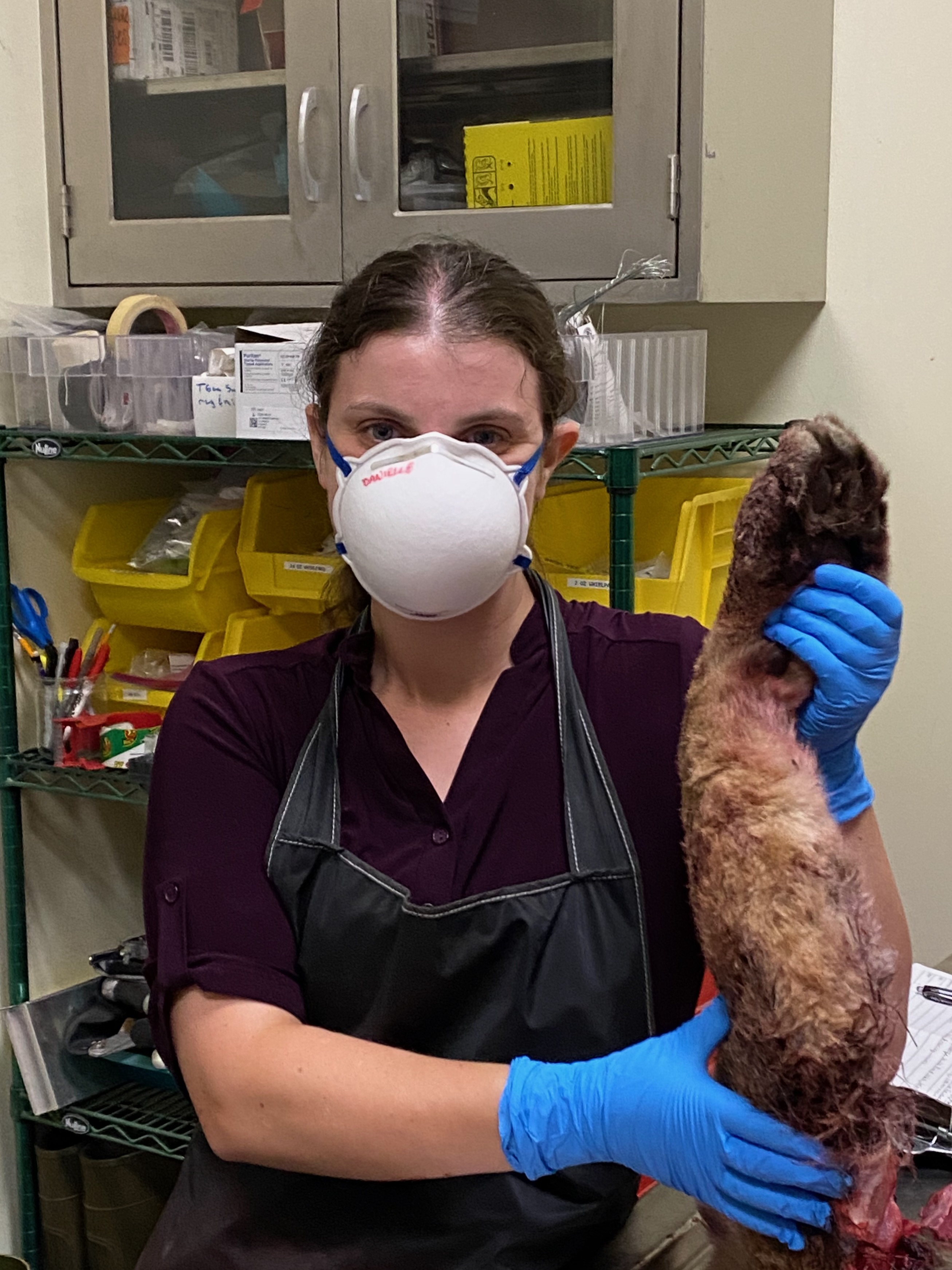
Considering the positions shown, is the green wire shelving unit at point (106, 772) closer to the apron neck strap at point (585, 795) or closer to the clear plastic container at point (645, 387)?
the clear plastic container at point (645, 387)

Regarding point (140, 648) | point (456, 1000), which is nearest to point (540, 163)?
point (140, 648)

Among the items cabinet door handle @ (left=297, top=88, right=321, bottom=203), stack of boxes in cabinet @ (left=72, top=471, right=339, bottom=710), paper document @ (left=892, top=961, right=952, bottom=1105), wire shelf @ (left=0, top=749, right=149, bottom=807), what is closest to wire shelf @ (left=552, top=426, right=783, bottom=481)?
stack of boxes in cabinet @ (left=72, top=471, right=339, bottom=710)

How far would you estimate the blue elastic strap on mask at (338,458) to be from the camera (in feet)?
3.86

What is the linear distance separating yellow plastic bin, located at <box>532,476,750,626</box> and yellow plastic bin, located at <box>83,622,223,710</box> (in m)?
0.52

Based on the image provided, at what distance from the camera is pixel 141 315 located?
6.65 ft

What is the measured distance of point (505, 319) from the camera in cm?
119

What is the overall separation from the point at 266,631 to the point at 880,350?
977 millimetres

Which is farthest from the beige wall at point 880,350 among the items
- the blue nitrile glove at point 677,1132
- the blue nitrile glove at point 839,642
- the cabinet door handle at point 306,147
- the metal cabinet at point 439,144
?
the blue nitrile glove at point 677,1132

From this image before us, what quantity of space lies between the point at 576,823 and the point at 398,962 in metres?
0.19

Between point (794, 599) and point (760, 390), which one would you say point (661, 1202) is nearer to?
point (794, 599)

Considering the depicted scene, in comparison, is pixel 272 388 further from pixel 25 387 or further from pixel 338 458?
pixel 338 458

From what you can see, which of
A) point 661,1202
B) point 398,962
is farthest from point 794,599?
point 661,1202

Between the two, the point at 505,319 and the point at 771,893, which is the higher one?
the point at 505,319

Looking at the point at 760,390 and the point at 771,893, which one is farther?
the point at 760,390
